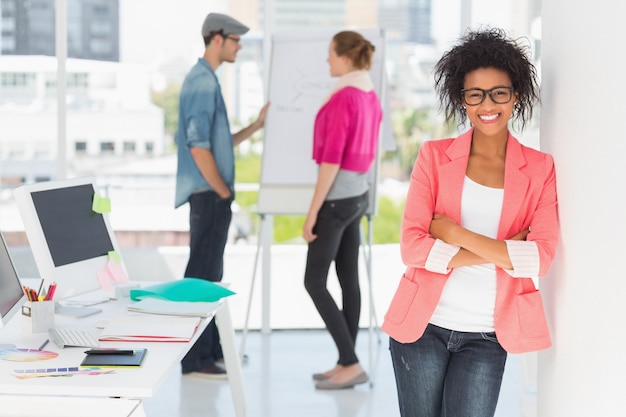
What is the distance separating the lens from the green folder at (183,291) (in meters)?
3.31

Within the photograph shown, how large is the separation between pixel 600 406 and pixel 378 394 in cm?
262

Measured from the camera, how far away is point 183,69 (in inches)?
234

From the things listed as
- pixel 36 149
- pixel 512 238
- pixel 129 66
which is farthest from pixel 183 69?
pixel 512 238

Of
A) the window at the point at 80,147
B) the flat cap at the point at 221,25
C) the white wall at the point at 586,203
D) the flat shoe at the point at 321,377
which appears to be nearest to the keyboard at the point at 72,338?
the white wall at the point at 586,203

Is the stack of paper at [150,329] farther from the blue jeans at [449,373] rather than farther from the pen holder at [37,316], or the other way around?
the blue jeans at [449,373]

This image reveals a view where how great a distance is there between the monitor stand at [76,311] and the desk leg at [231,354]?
1.66 feet

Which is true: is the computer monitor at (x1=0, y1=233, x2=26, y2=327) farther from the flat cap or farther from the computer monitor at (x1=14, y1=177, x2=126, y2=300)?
the flat cap

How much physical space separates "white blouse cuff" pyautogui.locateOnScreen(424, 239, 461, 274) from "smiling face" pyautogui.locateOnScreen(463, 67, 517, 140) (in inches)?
12.7

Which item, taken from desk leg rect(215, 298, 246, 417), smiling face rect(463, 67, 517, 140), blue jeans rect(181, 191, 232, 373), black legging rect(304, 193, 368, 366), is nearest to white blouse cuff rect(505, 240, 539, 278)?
smiling face rect(463, 67, 517, 140)

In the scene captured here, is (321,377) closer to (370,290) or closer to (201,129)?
(370,290)

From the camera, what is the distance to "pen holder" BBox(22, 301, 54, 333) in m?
2.86

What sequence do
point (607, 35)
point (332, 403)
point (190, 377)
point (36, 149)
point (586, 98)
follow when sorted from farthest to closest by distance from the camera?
point (36, 149) < point (190, 377) < point (332, 403) < point (586, 98) < point (607, 35)

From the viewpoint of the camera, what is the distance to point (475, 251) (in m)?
2.46

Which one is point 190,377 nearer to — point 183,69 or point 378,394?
point 378,394
